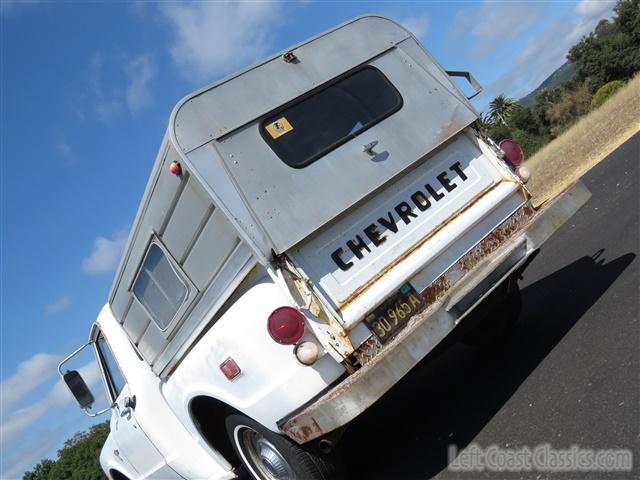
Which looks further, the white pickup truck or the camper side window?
the camper side window

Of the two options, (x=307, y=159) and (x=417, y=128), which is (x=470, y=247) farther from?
(x=307, y=159)

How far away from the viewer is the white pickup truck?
3904mm

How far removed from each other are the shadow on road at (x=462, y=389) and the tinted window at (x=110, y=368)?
2251 millimetres

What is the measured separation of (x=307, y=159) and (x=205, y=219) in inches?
33.1

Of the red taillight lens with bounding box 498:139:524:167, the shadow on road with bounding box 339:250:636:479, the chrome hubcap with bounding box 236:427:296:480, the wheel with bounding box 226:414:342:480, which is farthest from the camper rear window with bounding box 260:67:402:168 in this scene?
the chrome hubcap with bounding box 236:427:296:480

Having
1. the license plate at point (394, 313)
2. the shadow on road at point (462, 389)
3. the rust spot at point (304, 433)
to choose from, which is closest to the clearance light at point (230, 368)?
the rust spot at point (304, 433)

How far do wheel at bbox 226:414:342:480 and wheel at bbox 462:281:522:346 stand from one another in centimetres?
203

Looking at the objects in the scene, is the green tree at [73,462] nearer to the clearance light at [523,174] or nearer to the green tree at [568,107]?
the clearance light at [523,174]

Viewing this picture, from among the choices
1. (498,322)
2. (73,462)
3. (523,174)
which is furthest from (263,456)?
(73,462)

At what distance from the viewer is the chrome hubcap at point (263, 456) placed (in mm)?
4305

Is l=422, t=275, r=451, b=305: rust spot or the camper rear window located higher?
the camper rear window

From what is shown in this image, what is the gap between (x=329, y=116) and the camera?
4.63 meters

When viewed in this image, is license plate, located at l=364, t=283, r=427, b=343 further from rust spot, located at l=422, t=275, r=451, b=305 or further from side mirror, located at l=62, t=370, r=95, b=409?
side mirror, located at l=62, t=370, r=95, b=409

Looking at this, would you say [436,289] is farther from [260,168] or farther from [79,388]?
[79,388]
